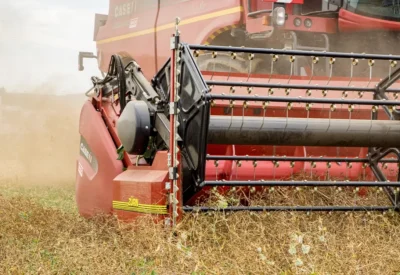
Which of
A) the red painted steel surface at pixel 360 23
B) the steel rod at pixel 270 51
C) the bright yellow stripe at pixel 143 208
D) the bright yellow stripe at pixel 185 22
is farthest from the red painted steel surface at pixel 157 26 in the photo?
the bright yellow stripe at pixel 143 208

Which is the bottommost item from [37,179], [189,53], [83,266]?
[37,179]

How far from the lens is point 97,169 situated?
173 inches

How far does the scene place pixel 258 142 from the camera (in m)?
3.56

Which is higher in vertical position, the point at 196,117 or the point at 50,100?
the point at 196,117

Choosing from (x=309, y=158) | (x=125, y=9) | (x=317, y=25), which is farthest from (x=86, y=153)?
(x=125, y=9)

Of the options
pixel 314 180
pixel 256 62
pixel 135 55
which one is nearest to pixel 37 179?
pixel 135 55

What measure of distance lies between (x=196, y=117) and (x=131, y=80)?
3.24ft

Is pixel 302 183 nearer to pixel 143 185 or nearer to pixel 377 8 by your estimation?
pixel 143 185

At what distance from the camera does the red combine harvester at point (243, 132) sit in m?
3.51

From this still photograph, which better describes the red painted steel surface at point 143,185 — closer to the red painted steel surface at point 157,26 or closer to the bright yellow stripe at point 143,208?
the bright yellow stripe at point 143,208

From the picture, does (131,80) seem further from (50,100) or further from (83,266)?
(50,100)

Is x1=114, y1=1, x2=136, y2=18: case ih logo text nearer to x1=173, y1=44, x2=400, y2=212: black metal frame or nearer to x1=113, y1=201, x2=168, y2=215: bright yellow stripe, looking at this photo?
x1=173, y1=44, x2=400, y2=212: black metal frame

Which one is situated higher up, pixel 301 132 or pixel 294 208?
pixel 301 132

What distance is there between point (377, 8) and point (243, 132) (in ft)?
8.29
